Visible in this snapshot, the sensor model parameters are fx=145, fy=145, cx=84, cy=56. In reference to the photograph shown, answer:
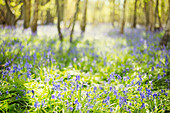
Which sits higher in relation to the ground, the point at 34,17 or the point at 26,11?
the point at 26,11

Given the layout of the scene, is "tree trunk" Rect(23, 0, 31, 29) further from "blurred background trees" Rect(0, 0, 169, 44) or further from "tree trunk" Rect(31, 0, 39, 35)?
"tree trunk" Rect(31, 0, 39, 35)

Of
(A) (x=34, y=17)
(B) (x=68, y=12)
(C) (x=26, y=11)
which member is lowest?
(A) (x=34, y=17)

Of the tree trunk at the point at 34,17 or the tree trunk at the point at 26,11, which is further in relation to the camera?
the tree trunk at the point at 26,11

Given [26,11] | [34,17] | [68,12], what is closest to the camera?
[34,17]

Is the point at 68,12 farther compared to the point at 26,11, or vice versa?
the point at 68,12

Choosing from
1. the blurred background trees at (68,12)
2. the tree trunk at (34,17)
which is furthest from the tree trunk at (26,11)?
the tree trunk at (34,17)

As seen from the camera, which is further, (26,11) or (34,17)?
(26,11)

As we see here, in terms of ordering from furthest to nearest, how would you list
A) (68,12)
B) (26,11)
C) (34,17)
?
Result: (68,12)
(26,11)
(34,17)

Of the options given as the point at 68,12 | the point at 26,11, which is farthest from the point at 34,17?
the point at 68,12

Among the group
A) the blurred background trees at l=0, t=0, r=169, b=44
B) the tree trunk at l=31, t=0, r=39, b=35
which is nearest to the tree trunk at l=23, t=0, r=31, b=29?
the blurred background trees at l=0, t=0, r=169, b=44

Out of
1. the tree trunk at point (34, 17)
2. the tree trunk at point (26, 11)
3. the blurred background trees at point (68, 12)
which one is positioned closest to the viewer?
the tree trunk at point (34, 17)

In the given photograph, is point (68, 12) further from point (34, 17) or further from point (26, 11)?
point (34, 17)

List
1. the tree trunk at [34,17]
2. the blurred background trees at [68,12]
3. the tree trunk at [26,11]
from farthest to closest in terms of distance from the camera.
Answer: the tree trunk at [26,11] → the blurred background trees at [68,12] → the tree trunk at [34,17]

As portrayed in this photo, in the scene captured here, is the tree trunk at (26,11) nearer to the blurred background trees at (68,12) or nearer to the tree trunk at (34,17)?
the blurred background trees at (68,12)
